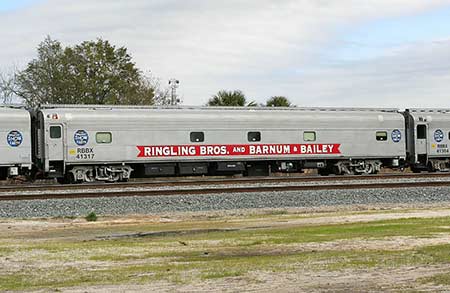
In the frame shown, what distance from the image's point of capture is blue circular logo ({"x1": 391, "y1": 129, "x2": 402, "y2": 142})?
3588cm

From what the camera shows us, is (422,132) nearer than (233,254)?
No

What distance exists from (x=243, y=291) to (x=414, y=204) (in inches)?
490

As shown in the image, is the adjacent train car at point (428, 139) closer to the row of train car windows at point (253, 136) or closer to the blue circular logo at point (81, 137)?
the row of train car windows at point (253, 136)

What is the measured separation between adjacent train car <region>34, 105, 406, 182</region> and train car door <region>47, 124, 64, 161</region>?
0.13 ft

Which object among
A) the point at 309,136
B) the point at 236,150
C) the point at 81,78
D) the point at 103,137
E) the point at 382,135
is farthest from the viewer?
the point at 81,78

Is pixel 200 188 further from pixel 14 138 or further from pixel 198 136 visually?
pixel 14 138

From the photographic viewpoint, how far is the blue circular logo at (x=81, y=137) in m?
30.3

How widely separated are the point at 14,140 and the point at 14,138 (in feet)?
0.25

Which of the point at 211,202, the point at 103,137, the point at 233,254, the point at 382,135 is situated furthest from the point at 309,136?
the point at 233,254

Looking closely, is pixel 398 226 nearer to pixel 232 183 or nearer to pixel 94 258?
pixel 94 258

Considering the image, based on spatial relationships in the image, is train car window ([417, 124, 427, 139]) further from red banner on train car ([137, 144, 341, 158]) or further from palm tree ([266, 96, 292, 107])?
palm tree ([266, 96, 292, 107])

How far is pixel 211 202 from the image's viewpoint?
20328mm

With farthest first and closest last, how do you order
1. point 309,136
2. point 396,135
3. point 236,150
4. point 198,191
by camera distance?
point 396,135 < point 309,136 < point 236,150 < point 198,191

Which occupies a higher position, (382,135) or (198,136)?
(198,136)
